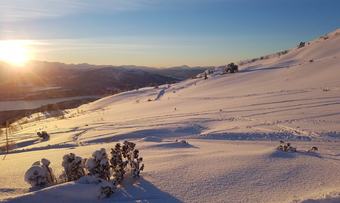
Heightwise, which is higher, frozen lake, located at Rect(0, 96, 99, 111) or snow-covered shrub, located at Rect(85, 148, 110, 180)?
frozen lake, located at Rect(0, 96, 99, 111)

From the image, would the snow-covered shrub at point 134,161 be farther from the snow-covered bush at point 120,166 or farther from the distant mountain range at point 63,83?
the distant mountain range at point 63,83

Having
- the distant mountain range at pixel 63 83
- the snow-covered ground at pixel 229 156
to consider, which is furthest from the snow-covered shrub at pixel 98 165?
the distant mountain range at pixel 63 83

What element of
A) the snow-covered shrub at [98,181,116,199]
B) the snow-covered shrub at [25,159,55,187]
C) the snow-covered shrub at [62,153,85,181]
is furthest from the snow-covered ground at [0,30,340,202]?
the snow-covered shrub at [62,153,85,181]

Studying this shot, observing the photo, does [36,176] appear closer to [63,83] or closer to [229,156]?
[229,156]

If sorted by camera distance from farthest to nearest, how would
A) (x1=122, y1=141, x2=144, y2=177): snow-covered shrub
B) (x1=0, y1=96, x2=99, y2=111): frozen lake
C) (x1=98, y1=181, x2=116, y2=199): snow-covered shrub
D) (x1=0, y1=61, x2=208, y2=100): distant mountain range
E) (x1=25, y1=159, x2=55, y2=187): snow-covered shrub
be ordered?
1. (x1=0, y1=61, x2=208, y2=100): distant mountain range
2. (x1=0, y1=96, x2=99, y2=111): frozen lake
3. (x1=122, y1=141, x2=144, y2=177): snow-covered shrub
4. (x1=25, y1=159, x2=55, y2=187): snow-covered shrub
5. (x1=98, y1=181, x2=116, y2=199): snow-covered shrub

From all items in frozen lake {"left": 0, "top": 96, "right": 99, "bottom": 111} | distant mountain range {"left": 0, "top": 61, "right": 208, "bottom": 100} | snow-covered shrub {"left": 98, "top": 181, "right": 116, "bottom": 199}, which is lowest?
snow-covered shrub {"left": 98, "top": 181, "right": 116, "bottom": 199}

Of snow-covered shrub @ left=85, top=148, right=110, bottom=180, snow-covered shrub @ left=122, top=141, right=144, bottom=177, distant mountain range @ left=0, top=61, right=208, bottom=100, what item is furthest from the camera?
distant mountain range @ left=0, top=61, right=208, bottom=100

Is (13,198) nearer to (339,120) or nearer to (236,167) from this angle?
(236,167)

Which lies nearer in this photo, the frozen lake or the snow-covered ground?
the snow-covered ground

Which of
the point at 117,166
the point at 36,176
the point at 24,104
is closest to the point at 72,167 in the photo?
the point at 36,176

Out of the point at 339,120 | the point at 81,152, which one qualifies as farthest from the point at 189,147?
the point at 339,120

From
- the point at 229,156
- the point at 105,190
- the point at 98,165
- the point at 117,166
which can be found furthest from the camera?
the point at 229,156

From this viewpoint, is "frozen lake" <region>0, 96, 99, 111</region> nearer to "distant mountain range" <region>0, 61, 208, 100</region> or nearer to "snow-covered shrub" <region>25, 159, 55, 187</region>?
"distant mountain range" <region>0, 61, 208, 100</region>

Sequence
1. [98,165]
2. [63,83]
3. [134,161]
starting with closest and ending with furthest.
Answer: [98,165]
[134,161]
[63,83]
